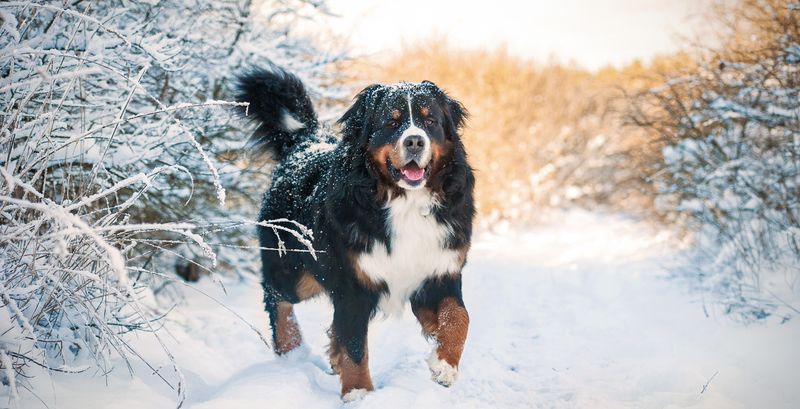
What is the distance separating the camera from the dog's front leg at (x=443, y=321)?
289cm

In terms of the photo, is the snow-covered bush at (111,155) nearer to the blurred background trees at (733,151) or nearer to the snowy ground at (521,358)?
the snowy ground at (521,358)

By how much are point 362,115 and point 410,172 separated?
531mm

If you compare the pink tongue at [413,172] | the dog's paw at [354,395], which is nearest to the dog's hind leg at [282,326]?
the dog's paw at [354,395]

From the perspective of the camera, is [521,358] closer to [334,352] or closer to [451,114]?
[334,352]

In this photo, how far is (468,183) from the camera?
3145 mm

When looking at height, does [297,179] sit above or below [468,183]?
below

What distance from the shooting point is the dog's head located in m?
2.90

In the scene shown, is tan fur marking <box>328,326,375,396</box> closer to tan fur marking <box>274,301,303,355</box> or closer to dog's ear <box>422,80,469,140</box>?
tan fur marking <box>274,301,303,355</box>

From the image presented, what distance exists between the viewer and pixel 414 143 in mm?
2852

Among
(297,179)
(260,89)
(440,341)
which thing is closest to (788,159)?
(440,341)

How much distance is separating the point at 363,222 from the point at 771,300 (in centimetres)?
328

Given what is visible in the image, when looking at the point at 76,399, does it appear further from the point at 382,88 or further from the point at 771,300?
the point at 771,300

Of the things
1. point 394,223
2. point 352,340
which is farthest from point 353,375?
point 394,223

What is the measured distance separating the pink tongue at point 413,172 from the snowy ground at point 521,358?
3.74ft
